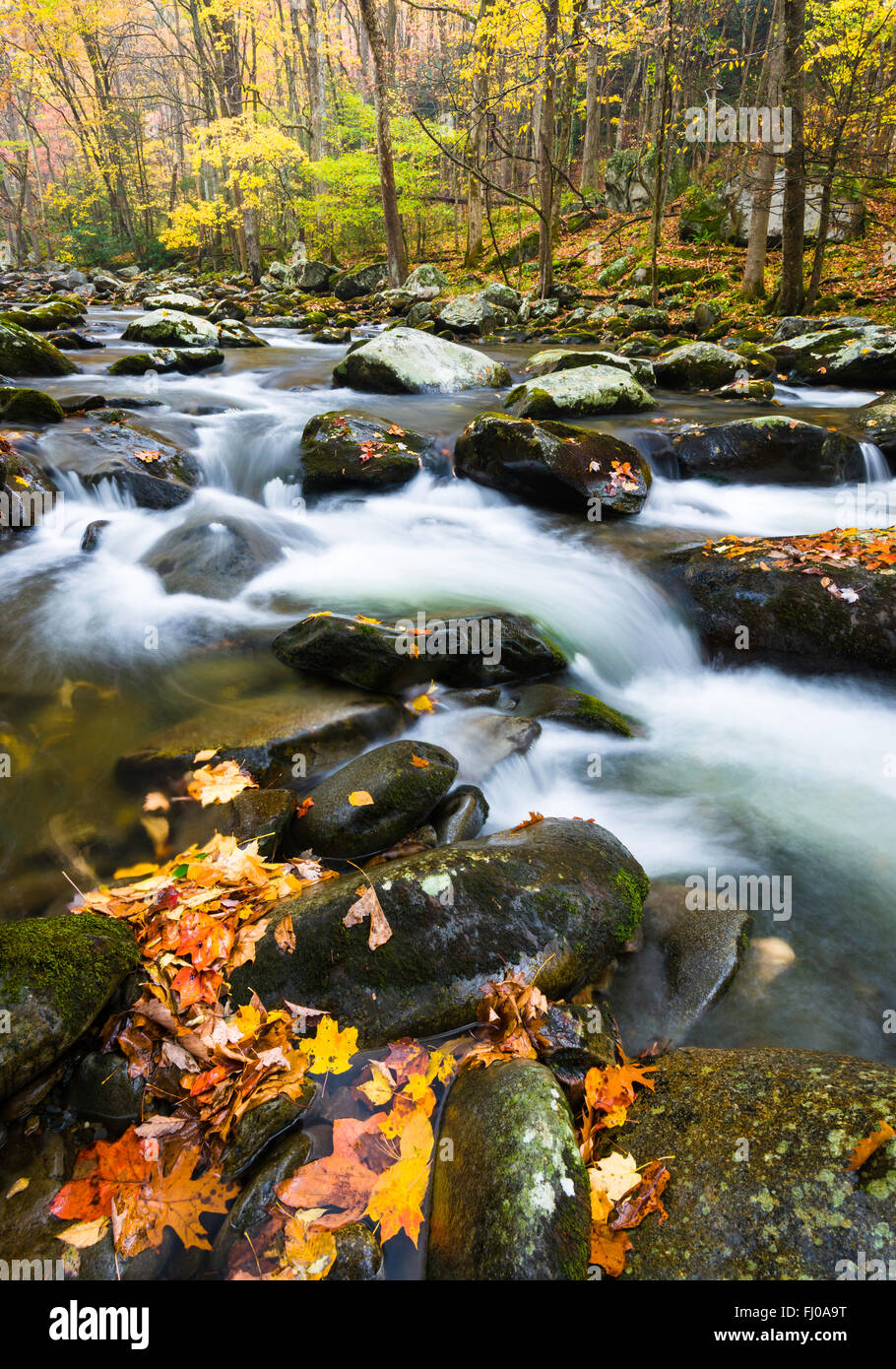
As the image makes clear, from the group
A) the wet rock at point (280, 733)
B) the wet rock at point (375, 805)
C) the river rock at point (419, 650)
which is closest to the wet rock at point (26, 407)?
the river rock at point (419, 650)

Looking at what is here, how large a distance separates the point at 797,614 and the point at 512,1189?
16.3ft

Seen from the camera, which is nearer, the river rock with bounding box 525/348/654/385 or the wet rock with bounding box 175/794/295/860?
the wet rock with bounding box 175/794/295/860

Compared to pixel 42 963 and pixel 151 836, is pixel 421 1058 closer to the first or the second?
pixel 42 963

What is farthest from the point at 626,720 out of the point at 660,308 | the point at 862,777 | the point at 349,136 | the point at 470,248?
the point at 349,136

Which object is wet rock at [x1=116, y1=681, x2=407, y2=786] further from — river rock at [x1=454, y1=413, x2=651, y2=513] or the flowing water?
river rock at [x1=454, y1=413, x2=651, y2=513]

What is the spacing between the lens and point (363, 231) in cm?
3183

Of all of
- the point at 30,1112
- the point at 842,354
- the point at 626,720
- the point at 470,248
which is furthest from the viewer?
the point at 470,248

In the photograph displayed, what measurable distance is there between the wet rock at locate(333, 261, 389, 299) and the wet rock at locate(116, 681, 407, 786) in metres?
24.3

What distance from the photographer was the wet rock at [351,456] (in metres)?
8.23

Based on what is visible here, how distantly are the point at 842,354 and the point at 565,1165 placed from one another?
14.1 m

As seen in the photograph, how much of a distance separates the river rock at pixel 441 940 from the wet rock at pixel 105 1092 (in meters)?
0.44

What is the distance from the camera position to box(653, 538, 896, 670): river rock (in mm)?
5320

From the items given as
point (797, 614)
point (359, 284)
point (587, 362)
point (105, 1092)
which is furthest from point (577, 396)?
point (359, 284)

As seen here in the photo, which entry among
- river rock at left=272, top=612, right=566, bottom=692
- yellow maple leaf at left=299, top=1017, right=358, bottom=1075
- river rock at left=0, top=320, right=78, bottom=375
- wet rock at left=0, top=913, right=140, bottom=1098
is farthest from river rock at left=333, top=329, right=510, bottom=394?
yellow maple leaf at left=299, top=1017, right=358, bottom=1075
